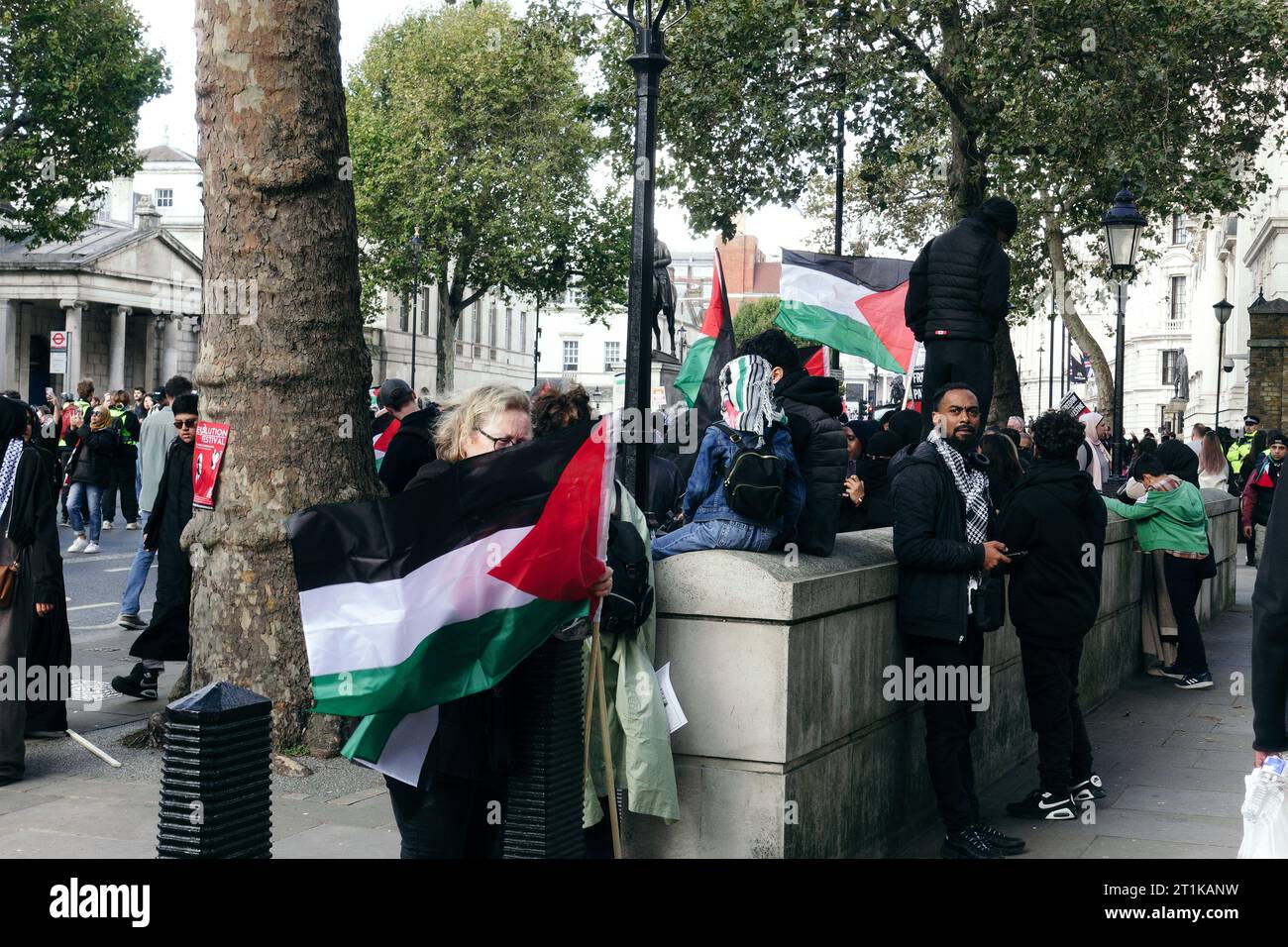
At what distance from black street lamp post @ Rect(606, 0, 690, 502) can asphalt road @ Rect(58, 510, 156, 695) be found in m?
3.90

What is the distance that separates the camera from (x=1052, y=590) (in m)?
6.41

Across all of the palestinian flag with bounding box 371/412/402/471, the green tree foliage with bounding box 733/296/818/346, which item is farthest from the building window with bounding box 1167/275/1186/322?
the palestinian flag with bounding box 371/412/402/471

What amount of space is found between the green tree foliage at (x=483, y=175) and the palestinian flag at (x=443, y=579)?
3898 centimetres

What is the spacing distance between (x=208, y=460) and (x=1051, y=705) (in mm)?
4303

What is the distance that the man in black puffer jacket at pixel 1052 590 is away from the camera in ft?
21.0

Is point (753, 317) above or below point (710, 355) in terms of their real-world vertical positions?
above

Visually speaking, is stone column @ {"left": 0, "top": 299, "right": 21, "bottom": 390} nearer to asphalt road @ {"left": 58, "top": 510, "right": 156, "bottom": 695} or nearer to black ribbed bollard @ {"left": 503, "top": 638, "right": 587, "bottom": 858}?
asphalt road @ {"left": 58, "top": 510, "right": 156, "bottom": 695}

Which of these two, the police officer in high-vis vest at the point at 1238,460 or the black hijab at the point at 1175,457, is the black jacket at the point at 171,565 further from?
→ the police officer in high-vis vest at the point at 1238,460

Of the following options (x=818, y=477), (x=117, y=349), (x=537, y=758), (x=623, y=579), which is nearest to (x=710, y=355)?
(x=818, y=477)

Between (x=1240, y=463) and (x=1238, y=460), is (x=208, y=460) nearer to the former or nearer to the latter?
(x=1240, y=463)
